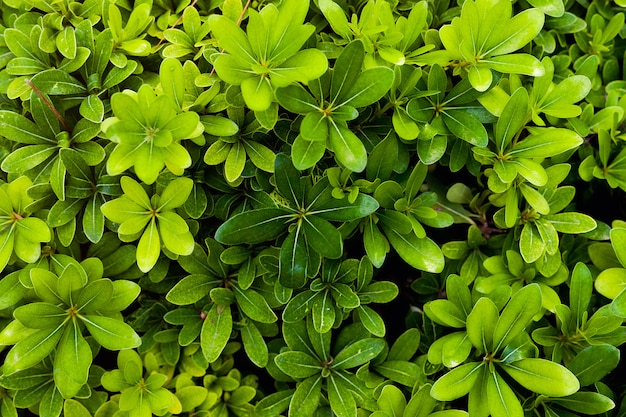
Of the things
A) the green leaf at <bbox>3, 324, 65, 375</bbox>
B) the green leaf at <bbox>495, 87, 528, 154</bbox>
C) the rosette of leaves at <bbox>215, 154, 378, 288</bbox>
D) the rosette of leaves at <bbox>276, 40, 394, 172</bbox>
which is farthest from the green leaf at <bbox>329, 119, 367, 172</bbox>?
the green leaf at <bbox>3, 324, 65, 375</bbox>

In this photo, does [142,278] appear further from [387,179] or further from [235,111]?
[387,179]

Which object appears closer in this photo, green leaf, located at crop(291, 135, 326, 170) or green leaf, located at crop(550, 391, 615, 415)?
green leaf, located at crop(291, 135, 326, 170)

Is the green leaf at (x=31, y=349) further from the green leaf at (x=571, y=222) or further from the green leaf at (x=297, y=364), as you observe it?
the green leaf at (x=571, y=222)

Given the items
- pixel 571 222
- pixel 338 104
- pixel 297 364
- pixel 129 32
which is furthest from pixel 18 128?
pixel 571 222

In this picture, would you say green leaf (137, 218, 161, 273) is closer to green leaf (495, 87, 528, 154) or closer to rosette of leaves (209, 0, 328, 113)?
rosette of leaves (209, 0, 328, 113)

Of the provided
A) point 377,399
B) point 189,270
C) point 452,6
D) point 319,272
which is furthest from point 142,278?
point 452,6
